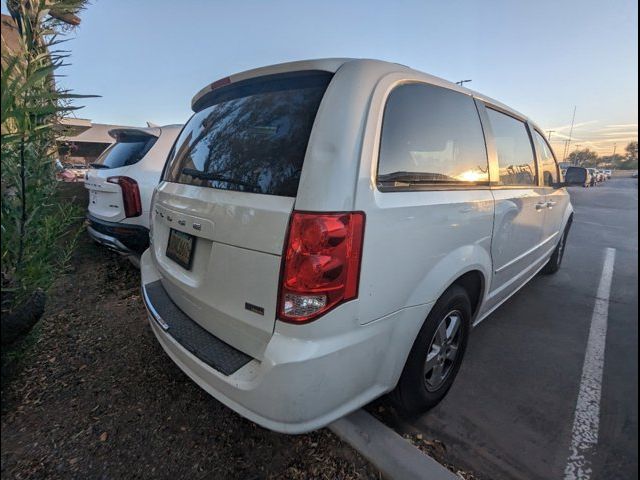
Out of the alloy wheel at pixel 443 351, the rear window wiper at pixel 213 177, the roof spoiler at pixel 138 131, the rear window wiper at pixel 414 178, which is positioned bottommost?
the alloy wheel at pixel 443 351

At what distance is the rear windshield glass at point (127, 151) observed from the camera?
13.8 ft

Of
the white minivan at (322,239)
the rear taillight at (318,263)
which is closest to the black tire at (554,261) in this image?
the white minivan at (322,239)

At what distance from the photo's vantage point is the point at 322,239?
1465 mm

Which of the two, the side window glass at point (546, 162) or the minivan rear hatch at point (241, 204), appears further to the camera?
the side window glass at point (546, 162)

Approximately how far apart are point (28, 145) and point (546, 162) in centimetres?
429

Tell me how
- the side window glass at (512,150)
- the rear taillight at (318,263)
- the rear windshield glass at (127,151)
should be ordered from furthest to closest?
the rear windshield glass at (127,151)
the side window glass at (512,150)
the rear taillight at (318,263)

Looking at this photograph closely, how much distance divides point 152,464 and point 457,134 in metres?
2.51

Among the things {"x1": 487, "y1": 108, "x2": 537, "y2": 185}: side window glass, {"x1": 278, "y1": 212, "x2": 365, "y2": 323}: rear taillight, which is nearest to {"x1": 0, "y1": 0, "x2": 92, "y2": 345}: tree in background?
{"x1": 278, "y1": 212, "x2": 365, "y2": 323}: rear taillight

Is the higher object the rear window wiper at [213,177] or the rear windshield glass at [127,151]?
the rear windshield glass at [127,151]

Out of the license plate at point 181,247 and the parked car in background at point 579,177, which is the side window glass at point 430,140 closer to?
the license plate at point 181,247

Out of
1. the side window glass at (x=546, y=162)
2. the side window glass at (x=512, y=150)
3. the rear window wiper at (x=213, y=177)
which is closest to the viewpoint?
the rear window wiper at (x=213, y=177)

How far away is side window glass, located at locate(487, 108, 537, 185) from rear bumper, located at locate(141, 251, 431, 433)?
159cm

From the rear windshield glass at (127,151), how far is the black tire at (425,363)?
377 centimetres

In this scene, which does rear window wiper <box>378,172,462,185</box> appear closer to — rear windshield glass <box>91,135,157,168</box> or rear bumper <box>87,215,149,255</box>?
rear bumper <box>87,215,149,255</box>
